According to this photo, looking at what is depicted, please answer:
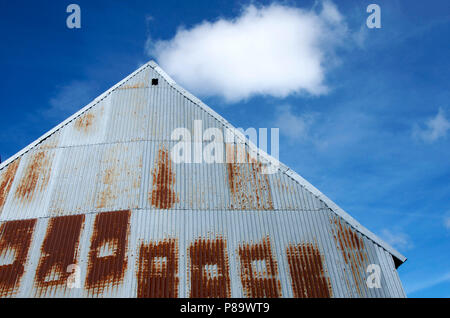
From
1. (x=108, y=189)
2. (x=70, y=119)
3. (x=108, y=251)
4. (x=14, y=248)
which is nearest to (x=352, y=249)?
(x=108, y=251)

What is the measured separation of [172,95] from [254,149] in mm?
5806

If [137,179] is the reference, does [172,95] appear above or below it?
above

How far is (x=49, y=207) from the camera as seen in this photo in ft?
53.0

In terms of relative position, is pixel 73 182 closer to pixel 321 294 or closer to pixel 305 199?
pixel 305 199

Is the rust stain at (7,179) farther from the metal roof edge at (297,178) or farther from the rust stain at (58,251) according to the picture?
the metal roof edge at (297,178)

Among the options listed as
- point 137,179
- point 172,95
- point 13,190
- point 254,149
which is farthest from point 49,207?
point 254,149

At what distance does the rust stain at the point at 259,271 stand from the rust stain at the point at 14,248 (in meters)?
8.99

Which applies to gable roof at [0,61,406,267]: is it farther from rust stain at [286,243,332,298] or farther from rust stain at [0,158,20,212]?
rust stain at [286,243,332,298]

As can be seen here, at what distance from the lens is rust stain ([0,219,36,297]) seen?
1412 centimetres

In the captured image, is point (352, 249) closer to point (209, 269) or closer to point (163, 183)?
point (209, 269)

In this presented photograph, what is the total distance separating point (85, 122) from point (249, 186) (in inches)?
379

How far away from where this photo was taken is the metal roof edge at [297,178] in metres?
15.2

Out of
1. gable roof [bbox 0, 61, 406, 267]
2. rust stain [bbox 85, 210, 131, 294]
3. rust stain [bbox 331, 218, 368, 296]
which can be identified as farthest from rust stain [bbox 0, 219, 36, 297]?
rust stain [bbox 331, 218, 368, 296]

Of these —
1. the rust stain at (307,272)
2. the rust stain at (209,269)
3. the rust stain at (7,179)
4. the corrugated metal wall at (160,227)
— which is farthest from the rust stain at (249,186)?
the rust stain at (7,179)
